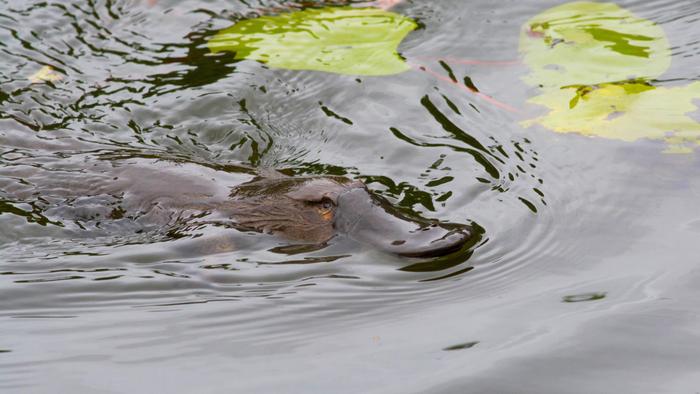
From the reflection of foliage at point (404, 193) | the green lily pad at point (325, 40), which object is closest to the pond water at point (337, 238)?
the reflection of foliage at point (404, 193)

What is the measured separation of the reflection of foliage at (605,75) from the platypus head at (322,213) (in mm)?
1380

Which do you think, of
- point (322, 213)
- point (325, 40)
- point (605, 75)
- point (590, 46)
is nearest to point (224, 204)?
point (322, 213)

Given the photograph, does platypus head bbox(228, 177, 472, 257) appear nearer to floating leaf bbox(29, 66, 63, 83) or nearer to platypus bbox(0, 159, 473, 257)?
platypus bbox(0, 159, 473, 257)

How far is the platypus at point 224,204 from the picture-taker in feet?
13.5

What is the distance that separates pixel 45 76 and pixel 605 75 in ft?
11.6

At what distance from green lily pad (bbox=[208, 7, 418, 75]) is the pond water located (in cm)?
12

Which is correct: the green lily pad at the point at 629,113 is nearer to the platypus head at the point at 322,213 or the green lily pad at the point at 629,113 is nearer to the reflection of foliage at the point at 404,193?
the reflection of foliage at the point at 404,193

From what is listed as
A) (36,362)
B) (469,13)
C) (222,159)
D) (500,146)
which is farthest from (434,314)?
(469,13)

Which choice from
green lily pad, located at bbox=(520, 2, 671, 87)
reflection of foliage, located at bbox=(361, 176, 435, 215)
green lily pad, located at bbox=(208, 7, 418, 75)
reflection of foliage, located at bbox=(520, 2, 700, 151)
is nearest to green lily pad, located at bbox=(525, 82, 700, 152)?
reflection of foliage, located at bbox=(520, 2, 700, 151)

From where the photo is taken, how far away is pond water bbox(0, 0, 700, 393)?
325 cm

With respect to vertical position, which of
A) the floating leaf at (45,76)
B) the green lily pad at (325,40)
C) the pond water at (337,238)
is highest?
the green lily pad at (325,40)

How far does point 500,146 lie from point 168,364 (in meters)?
2.51

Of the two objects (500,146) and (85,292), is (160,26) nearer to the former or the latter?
(500,146)

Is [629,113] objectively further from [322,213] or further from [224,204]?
[224,204]
